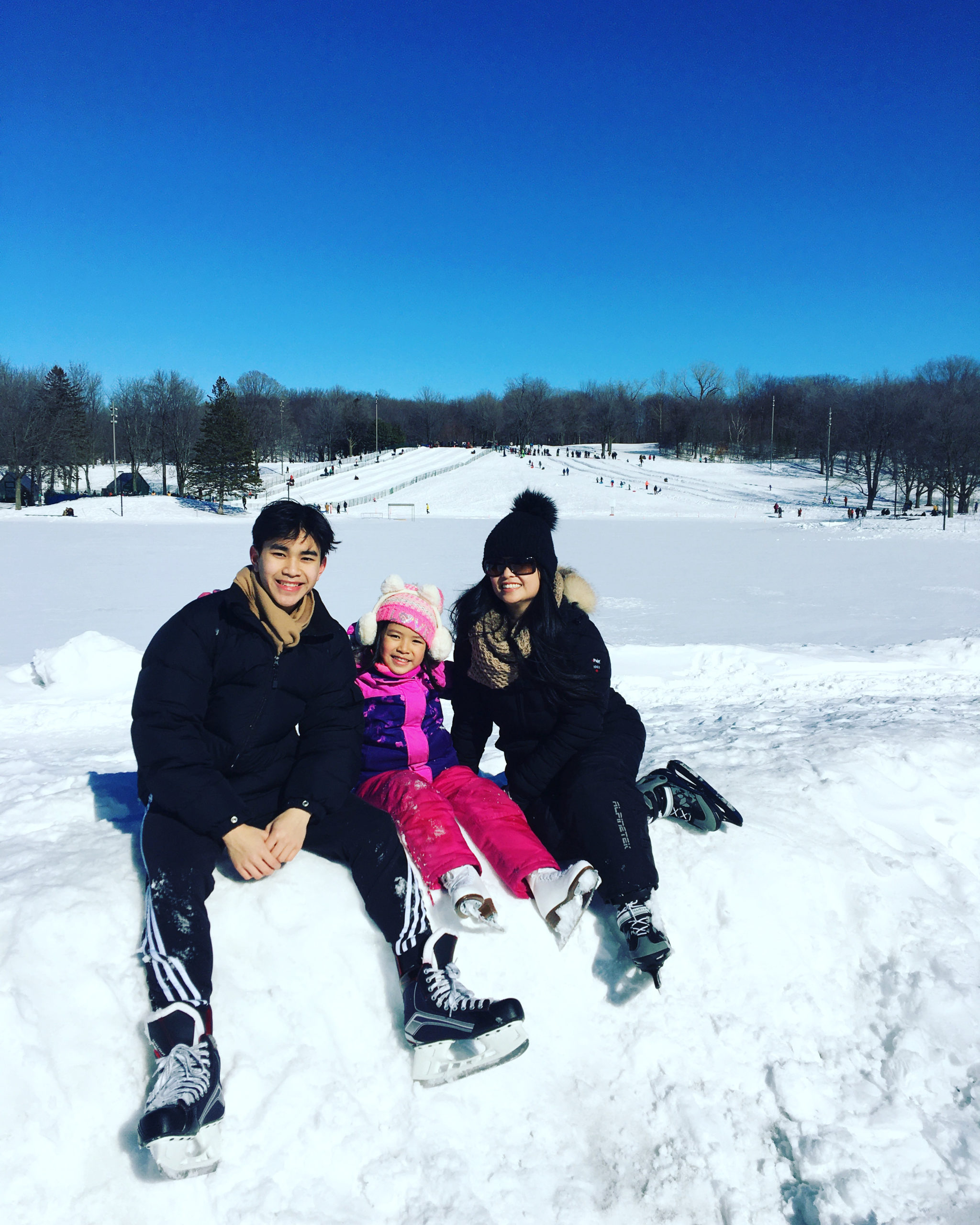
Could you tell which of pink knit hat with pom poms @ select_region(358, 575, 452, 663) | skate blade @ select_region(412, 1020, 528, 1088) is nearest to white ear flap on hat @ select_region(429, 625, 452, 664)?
pink knit hat with pom poms @ select_region(358, 575, 452, 663)

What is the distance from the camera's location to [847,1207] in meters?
2.08

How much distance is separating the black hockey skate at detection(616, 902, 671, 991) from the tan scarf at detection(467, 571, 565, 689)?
3.22 ft

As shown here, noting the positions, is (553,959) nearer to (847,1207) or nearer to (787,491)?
(847,1207)

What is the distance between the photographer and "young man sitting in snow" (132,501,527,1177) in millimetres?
2148

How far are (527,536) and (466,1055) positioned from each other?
5.90ft

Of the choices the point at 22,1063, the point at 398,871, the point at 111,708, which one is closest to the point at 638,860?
the point at 398,871

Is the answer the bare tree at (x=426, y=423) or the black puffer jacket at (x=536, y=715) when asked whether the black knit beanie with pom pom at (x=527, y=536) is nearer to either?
the black puffer jacket at (x=536, y=715)

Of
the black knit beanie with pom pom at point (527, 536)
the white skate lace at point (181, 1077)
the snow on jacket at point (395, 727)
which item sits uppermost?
the black knit beanie with pom pom at point (527, 536)

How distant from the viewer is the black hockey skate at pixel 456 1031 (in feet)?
7.30

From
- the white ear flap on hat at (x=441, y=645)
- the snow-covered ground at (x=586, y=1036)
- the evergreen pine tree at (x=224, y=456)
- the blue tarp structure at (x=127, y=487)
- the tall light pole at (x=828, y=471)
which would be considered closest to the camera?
the snow-covered ground at (x=586, y=1036)

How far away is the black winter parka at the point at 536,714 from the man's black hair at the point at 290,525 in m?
0.75

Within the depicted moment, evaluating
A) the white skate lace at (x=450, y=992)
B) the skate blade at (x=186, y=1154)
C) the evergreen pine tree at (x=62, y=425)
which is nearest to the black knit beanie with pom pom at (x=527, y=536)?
the white skate lace at (x=450, y=992)

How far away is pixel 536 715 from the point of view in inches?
123

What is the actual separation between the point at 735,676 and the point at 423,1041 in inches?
234
